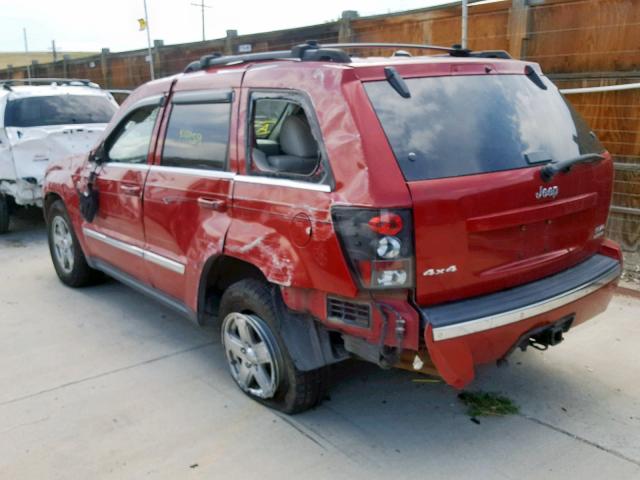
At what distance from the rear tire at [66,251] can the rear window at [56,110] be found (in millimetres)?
2645

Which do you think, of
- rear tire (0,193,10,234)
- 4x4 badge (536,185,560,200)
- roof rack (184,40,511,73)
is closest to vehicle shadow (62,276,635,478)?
4x4 badge (536,185,560,200)

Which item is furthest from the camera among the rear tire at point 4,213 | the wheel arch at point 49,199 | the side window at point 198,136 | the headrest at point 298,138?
the rear tire at point 4,213

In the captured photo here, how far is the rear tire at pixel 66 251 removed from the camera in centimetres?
564

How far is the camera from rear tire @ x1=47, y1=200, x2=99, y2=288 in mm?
5645

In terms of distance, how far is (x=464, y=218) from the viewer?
9.29 feet

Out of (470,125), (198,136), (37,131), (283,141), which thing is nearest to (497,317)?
(470,125)

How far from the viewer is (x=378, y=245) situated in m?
2.71

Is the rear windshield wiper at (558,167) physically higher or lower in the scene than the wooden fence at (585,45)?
lower

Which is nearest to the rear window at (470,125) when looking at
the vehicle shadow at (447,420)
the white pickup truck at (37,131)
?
the vehicle shadow at (447,420)

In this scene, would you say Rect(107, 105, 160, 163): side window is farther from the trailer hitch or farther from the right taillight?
the trailer hitch

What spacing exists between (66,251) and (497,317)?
4.37 meters

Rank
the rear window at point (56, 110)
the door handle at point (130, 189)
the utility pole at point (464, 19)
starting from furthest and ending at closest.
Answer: the rear window at point (56, 110) → the utility pole at point (464, 19) → the door handle at point (130, 189)

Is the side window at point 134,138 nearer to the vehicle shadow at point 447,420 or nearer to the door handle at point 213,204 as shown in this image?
the door handle at point 213,204

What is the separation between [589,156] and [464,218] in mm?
943
